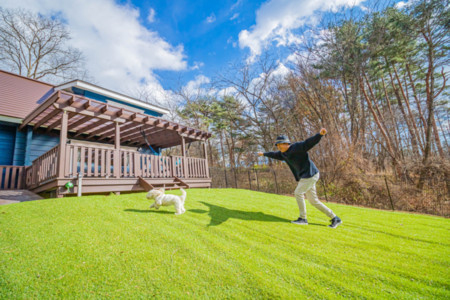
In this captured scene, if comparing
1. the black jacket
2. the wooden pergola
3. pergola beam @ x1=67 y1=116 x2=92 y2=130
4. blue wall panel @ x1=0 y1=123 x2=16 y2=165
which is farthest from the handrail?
the black jacket

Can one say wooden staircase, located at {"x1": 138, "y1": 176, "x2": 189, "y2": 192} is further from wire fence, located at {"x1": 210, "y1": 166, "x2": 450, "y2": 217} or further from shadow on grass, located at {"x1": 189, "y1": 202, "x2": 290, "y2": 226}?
wire fence, located at {"x1": 210, "y1": 166, "x2": 450, "y2": 217}

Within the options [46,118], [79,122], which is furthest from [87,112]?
[46,118]

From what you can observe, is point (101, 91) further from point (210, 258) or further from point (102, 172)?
point (210, 258)

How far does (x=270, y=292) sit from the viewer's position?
1719 mm

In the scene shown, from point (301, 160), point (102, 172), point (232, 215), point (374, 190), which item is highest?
point (102, 172)

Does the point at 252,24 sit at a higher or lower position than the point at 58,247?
higher

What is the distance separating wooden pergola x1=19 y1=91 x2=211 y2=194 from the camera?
19.8 feet

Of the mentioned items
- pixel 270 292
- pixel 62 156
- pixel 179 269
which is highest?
pixel 62 156

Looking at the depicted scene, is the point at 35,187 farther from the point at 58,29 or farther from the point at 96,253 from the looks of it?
the point at 58,29

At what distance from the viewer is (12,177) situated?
25.2ft

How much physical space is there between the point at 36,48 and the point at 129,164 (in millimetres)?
18501

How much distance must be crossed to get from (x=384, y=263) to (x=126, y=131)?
10.3 meters

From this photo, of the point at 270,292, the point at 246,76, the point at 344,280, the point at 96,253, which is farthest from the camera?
the point at 246,76

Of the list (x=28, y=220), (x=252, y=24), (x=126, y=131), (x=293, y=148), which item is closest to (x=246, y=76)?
(x=252, y=24)
